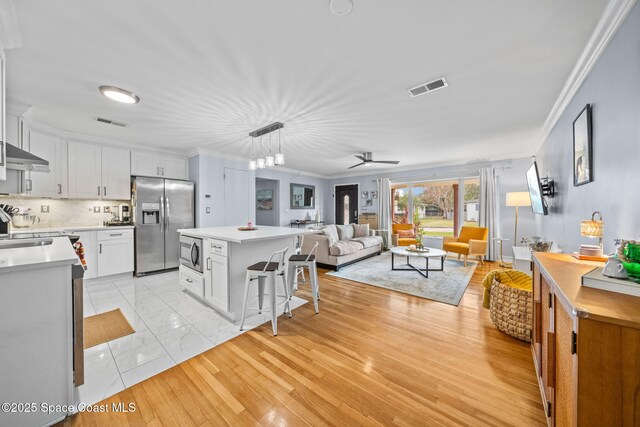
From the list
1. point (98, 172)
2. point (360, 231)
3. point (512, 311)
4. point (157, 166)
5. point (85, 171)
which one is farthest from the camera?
point (360, 231)

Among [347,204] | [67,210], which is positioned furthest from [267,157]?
[347,204]

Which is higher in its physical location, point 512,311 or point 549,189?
point 549,189

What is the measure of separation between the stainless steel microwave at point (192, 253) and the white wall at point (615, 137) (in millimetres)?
3658

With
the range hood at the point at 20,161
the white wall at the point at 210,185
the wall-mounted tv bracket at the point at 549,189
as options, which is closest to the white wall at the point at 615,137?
the wall-mounted tv bracket at the point at 549,189

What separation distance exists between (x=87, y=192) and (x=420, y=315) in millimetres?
5328

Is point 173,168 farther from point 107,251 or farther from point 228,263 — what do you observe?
point 228,263

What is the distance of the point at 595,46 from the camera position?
1672 mm

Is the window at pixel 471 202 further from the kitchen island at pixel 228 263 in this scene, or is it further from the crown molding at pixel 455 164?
the kitchen island at pixel 228 263

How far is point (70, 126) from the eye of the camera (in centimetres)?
340

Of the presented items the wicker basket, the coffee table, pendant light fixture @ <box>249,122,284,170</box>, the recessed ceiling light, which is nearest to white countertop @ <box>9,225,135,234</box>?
the recessed ceiling light

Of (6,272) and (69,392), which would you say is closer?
(6,272)

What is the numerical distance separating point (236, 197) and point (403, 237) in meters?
4.32

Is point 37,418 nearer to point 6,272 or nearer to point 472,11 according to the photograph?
point 6,272

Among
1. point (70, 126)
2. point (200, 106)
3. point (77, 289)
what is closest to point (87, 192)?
point (70, 126)
